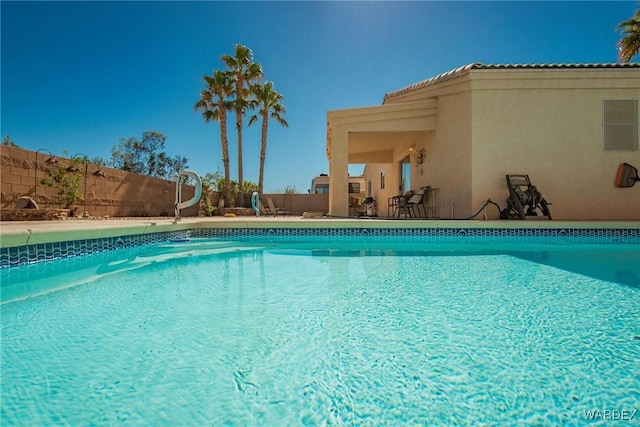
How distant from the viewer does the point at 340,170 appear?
9477mm

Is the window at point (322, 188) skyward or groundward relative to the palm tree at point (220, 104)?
groundward

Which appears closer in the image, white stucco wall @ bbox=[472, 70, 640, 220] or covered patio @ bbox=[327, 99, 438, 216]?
white stucco wall @ bbox=[472, 70, 640, 220]

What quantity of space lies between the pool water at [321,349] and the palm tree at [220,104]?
1349 cm

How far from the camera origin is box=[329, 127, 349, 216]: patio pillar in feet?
31.1

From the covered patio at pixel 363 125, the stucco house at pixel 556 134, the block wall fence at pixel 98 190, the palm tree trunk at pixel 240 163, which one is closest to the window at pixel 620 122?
the stucco house at pixel 556 134

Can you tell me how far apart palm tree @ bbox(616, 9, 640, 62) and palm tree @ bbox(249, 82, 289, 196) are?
1500 cm

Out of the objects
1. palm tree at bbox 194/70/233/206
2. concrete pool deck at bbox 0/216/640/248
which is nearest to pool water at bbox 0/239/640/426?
concrete pool deck at bbox 0/216/640/248

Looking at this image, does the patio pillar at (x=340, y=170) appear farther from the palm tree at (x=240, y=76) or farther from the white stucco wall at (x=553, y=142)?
the palm tree at (x=240, y=76)

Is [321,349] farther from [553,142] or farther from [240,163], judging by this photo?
[240,163]

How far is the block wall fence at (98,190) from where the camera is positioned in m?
7.62

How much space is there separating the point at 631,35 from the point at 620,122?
6264mm

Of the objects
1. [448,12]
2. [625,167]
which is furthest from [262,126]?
[625,167]

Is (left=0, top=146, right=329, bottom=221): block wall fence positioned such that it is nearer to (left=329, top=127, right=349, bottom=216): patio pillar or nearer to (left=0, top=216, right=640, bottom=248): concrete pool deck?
(left=0, top=216, right=640, bottom=248): concrete pool deck

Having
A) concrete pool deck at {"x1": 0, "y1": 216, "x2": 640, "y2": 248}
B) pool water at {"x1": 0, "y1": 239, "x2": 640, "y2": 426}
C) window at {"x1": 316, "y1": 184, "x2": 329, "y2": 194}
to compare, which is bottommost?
pool water at {"x1": 0, "y1": 239, "x2": 640, "y2": 426}
